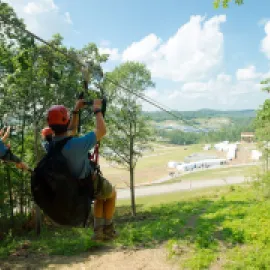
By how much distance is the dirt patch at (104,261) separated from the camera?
959cm

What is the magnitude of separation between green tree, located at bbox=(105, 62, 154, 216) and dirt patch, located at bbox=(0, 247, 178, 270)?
12208 mm

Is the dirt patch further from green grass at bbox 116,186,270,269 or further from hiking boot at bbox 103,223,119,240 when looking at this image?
hiking boot at bbox 103,223,119,240

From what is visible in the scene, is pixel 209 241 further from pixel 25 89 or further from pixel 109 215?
pixel 25 89

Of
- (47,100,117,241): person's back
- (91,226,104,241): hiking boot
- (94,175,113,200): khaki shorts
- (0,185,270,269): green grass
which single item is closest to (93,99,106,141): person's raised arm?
(47,100,117,241): person's back

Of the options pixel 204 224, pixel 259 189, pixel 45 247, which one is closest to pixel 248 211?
pixel 204 224

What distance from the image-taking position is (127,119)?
2219 centimetres

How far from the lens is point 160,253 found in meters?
10.3

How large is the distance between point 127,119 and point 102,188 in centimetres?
1758

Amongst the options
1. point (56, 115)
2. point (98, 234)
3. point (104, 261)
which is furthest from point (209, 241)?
point (56, 115)

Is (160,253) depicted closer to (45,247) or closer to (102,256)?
(102,256)

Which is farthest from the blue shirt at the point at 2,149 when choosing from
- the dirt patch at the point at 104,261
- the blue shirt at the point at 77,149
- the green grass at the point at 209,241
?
the green grass at the point at 209,241

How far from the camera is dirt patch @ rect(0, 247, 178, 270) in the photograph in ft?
31.5

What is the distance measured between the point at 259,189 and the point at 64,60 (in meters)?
15.7

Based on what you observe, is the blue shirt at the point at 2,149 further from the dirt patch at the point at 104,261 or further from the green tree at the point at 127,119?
the green tree at the point at 127,119
